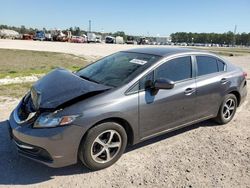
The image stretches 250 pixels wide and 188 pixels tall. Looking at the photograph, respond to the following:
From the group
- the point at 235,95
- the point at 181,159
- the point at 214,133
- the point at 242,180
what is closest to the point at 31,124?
the point at 181,159

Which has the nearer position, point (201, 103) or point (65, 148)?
point (65, 148)

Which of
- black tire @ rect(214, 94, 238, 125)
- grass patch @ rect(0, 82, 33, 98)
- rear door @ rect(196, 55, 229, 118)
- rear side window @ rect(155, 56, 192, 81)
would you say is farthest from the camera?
grass patch @ rect(0, 82, 33, 98)

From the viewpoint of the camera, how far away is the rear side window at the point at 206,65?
467 centimetres

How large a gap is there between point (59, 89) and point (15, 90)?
4050 millimetres

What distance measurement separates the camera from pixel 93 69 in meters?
4.51

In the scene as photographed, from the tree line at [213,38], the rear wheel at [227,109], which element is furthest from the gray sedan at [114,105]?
the tree line at [213,38]

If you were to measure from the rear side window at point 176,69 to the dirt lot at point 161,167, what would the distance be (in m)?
1.09

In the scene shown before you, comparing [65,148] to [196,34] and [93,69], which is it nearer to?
[93,69]

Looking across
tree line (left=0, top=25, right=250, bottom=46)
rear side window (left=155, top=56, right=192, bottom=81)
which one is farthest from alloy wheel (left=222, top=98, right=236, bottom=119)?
tree line (left=0, top=25, right=250, bottom=46)

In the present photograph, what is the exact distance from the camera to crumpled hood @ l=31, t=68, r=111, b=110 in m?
3.36

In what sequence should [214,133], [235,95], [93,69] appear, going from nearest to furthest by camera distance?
1. [93,69]
2. [214,133]
3. [235,95]

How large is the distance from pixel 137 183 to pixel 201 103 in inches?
79.0

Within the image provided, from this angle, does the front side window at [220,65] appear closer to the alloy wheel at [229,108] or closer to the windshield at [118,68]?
the alloy wheel at [229,108]

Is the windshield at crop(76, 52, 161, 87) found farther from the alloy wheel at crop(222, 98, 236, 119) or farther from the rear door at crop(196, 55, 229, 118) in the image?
the alloy wheel at crop(222, 98, 236, 119)
